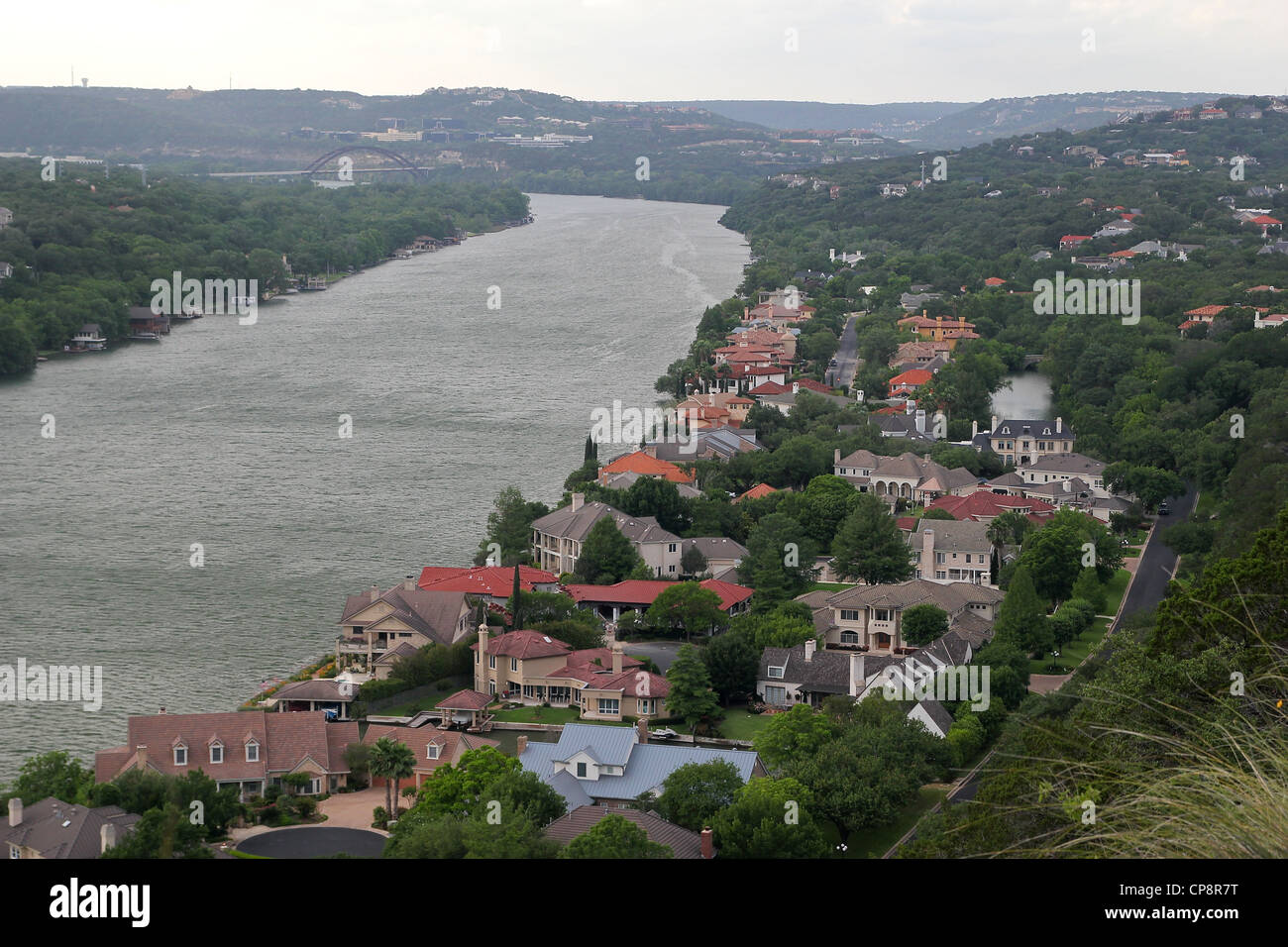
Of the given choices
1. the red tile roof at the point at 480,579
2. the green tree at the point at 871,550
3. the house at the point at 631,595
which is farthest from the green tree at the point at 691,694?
the green tree at the point at 871,550

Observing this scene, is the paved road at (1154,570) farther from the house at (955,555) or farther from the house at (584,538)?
the house at (584,538)

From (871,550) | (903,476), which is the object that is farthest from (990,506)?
Result: (871,550)

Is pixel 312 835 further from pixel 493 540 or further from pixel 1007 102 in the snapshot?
pixel 1007 102

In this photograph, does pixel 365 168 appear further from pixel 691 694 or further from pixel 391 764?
pixel 391 764

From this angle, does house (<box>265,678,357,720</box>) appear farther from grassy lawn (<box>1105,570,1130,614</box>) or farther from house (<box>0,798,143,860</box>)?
grassy lawn (<box>1105,570,1130,614</box>)

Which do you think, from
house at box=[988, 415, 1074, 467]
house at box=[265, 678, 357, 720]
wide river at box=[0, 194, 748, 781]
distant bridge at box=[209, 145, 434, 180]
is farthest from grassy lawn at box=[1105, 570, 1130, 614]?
distant bridge at box=[209, 145, 434, 180]

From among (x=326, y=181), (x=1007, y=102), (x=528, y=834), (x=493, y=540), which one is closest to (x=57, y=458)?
(x=493, y=540)
